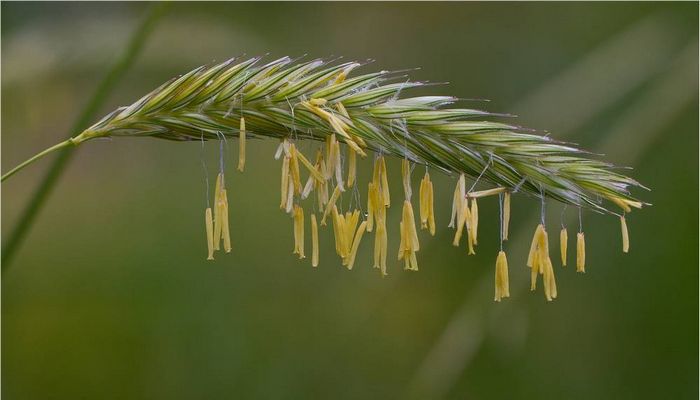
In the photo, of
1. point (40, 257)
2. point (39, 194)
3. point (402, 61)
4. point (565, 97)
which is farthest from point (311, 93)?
point (402, 61)

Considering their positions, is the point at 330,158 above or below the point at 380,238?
above

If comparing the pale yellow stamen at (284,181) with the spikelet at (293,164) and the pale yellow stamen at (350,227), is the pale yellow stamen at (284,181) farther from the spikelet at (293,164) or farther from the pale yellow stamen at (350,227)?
the pale yellow stamen at (350,227)

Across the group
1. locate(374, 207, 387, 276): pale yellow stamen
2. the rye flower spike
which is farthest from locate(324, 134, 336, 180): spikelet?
locate(374, 207, 387, 276): pale yellow stamen

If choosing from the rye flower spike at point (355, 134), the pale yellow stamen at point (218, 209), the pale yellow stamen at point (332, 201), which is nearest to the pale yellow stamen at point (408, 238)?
the rye flower spike at point (355, 134)

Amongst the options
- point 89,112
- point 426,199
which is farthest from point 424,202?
point 89,112

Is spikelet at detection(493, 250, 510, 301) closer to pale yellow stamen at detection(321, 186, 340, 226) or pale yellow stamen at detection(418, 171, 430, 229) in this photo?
pale yellow stamen at detection(418, 171, 430, 229)

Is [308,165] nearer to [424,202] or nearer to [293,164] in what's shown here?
[293,164]
